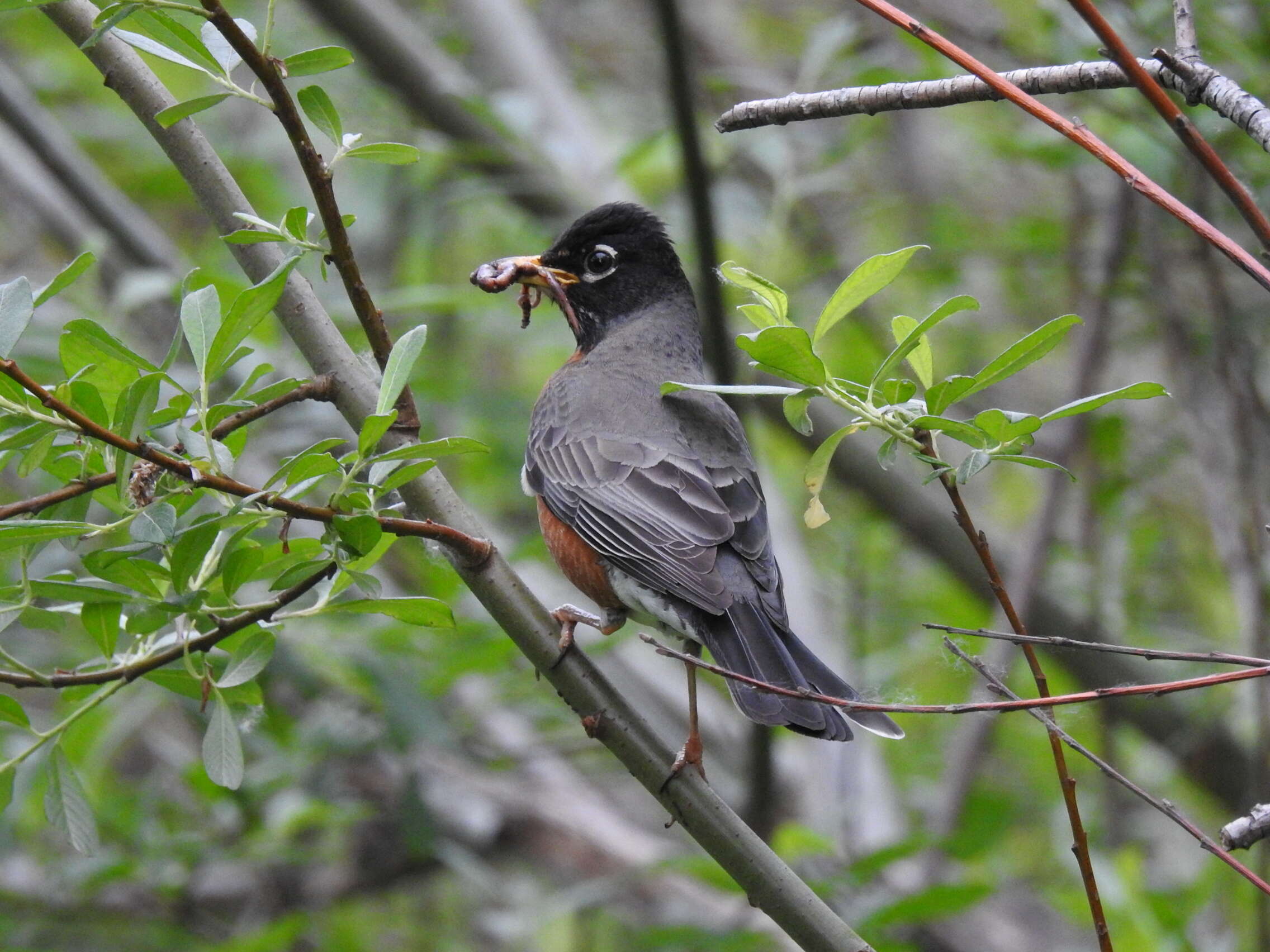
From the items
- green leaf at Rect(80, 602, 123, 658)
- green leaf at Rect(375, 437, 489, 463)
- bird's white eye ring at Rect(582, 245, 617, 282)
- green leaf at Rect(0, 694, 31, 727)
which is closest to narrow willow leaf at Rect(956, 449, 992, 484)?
green leaf at Rect(375, 437, 489, 463)

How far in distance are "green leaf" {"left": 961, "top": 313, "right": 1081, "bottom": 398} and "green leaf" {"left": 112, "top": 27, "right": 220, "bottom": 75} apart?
1.20 meters

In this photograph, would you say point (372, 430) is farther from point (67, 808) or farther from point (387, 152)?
point (67, 808)

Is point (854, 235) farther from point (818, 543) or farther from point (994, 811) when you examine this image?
point (994, 811)

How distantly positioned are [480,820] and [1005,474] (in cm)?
395

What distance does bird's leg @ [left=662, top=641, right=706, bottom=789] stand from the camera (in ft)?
6.70

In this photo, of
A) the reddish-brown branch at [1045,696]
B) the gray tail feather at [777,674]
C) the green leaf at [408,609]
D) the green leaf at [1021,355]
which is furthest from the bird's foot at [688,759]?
the green leaf at [1021,355]

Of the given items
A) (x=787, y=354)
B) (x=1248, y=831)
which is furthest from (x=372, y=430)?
(x=1248, y=831)

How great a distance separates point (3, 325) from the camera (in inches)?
64.9

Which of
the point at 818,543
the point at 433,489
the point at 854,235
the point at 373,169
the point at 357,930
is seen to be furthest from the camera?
the point at 854,235

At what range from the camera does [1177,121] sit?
1357mm

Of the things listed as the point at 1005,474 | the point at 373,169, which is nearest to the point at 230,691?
the point at 373,169

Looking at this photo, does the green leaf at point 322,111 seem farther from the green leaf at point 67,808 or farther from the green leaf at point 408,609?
the green leaf at point 67,808

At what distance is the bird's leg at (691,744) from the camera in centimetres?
204

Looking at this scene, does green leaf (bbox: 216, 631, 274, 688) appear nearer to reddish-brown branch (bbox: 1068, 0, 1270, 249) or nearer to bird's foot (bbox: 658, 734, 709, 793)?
bird's foot (bbox: 658, 734, 709, 793)
